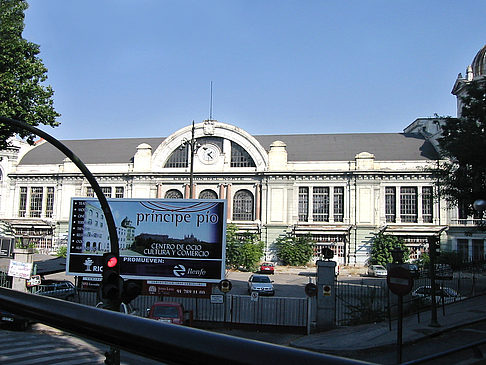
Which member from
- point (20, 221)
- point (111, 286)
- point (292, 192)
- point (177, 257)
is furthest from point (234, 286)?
point (20, 221)

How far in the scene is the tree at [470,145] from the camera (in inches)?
848

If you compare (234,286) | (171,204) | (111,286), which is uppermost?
(171,204)

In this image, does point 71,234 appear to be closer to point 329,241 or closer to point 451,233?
point 329,241

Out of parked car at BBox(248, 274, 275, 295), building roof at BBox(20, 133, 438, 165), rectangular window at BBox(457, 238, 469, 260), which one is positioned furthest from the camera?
building roof at BBox(20, 133, 438, 165)

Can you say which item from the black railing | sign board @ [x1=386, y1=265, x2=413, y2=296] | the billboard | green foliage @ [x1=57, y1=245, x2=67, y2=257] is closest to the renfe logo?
the billboard

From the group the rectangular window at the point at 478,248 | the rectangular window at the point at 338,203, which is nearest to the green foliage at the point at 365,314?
the rectangular window at the point at 338,203

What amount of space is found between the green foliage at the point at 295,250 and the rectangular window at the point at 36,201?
97.3 feet

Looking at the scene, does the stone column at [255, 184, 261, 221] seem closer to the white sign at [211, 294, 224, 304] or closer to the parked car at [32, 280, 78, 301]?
the parked car at [32, 280, 78, 301]

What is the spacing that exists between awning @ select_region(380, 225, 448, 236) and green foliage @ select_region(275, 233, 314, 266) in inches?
309

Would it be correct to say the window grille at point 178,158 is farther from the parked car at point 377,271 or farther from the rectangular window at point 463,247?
the rectangular window at point 463,247

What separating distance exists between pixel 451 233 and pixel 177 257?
37102 mm

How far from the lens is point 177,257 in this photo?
2000cm

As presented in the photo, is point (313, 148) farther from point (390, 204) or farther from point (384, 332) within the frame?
point (384, 332)

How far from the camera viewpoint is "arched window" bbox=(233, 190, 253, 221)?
2056 inches
